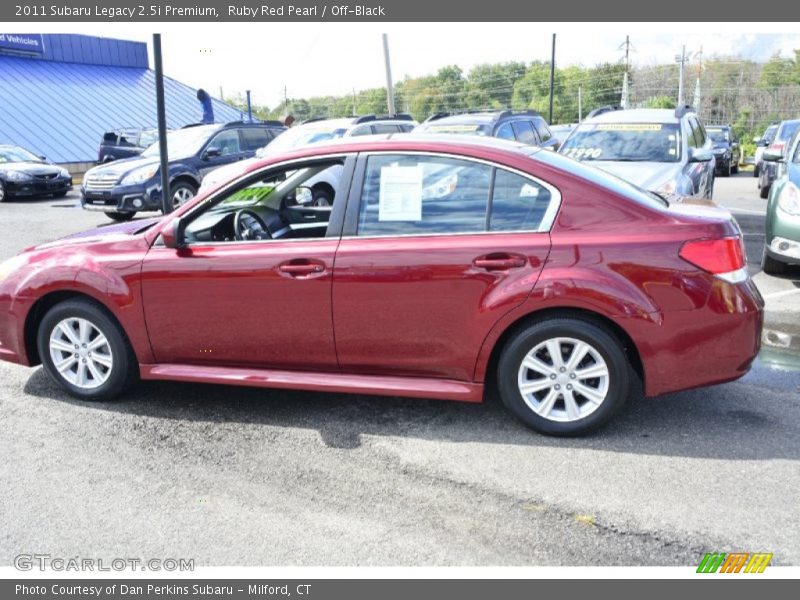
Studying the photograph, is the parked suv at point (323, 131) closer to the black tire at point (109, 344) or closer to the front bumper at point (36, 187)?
the front bumper at point (36, 187)

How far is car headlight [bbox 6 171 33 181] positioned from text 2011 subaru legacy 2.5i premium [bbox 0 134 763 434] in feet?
45.1

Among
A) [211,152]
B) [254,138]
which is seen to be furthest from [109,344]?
[254,138]

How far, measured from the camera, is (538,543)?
10.4ft

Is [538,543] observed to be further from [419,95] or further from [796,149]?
[419,95]

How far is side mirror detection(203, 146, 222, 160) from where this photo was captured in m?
13.7

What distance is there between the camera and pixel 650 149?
9148 millimetres

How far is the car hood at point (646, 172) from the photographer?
27.1 feet

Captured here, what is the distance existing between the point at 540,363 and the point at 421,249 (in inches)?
35.9

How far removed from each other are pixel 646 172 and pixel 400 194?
521 centimetres

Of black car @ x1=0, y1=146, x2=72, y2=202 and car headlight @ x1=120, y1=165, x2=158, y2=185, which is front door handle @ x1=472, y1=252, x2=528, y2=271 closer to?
car headlight @ x1=120, y1=165, x2=158, y2=185

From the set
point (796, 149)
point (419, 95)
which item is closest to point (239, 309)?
point (796, 149)

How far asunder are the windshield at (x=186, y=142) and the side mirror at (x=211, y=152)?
15cm

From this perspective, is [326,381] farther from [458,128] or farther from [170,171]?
[170,171]

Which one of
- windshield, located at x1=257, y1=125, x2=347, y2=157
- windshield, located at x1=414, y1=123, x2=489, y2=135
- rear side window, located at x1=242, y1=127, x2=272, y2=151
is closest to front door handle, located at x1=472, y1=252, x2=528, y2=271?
Result: windshield, located at x1=414, y1=123, x2=489, y2=135
